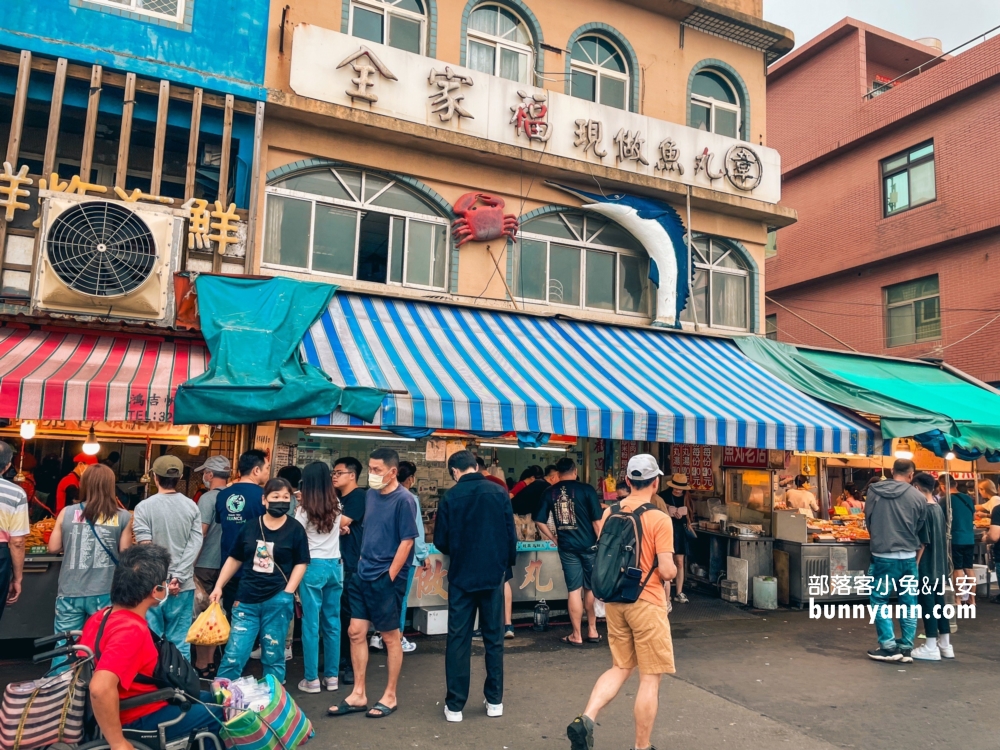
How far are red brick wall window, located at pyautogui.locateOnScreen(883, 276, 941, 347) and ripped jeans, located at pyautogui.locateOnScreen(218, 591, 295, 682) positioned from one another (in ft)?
55.2

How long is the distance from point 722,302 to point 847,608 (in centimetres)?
508

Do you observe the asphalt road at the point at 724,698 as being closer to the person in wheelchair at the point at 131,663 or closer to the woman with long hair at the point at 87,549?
the woman with long hair at the point at 87,549

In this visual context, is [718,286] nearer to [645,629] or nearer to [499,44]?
[499,44]

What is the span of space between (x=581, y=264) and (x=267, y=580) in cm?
753

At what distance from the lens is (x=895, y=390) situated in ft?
36.2

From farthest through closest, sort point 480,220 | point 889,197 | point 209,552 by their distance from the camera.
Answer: point 889,197 < point 480,220 < point 209,552

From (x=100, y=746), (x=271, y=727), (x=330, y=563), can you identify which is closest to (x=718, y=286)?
(x=330, y=563)

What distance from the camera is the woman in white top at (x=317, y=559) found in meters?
6.00

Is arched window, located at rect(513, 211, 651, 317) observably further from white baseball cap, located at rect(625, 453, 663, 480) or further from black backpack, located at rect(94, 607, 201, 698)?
black backpack, located at rect(94, 607, 201, 698)

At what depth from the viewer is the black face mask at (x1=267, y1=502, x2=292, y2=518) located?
17.9 ft

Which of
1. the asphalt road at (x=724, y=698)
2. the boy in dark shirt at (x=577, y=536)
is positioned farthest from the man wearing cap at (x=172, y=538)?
the boy in dark shirt at (x=577, y=536)

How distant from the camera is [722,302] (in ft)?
41.3

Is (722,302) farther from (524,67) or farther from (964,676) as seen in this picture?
(964,676)

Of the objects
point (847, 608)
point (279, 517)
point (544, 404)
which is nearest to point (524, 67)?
point (544, 404)
